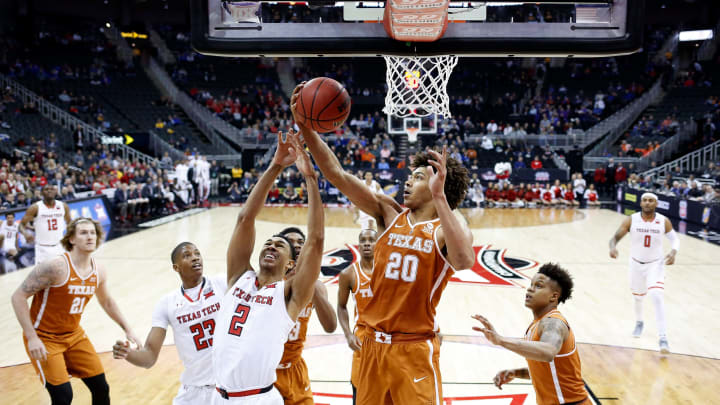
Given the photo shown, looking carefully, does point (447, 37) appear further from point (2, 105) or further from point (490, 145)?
point (2, 105)

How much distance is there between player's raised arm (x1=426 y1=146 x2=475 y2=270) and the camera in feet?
8.92

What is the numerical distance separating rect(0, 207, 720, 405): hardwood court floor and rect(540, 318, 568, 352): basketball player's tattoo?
178 centimetres

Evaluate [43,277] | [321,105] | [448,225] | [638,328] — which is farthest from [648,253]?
[43,277]

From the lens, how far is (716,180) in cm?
1848

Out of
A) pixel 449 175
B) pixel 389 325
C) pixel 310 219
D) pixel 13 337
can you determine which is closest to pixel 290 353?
pixel 389 325

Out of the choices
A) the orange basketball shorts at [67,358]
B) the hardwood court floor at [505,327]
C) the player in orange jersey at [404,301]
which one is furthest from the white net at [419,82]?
the orange basketball shorts at [67,358]

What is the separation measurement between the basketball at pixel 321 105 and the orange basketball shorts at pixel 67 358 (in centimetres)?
249

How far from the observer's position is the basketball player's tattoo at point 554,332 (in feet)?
10.7

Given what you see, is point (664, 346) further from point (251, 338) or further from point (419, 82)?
point (251, 338)

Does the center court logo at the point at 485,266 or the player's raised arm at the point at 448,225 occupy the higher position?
the player's raised arm at the point at 448,225

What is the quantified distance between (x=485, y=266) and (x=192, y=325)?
7764 millimetres

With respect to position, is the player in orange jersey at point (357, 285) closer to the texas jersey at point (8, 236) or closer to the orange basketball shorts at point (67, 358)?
the orange basketball shorts at point (67, 358)

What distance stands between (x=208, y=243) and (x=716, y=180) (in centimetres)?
1634

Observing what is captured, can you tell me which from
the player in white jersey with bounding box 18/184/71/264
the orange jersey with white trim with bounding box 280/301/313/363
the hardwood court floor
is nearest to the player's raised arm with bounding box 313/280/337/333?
the orange jersey with white trim with bounding box 280/301/313/363
